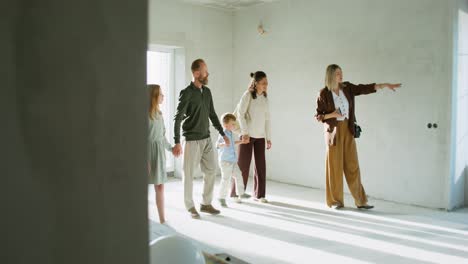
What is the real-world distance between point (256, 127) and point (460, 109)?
6.66 ft

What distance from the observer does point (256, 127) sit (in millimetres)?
4941

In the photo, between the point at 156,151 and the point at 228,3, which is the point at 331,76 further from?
the point at 228,3

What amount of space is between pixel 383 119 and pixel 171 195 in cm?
253

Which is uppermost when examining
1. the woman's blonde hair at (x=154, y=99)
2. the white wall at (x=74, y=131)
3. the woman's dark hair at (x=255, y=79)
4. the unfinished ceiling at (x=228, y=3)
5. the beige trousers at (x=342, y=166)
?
the unfinished ceiling at (x=228, y=3)

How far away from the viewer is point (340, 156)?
15.2 feet

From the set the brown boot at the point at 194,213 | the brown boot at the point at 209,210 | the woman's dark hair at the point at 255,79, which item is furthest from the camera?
the woman's dark hair at the point at 255,79

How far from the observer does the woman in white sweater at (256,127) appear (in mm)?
4887

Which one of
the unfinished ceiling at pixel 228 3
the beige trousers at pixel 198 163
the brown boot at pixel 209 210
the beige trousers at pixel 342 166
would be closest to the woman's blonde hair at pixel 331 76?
the beige trousers at pixel 342 166

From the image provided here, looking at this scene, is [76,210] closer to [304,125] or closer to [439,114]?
[439,114]

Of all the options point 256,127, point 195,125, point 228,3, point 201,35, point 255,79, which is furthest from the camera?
point 201,35

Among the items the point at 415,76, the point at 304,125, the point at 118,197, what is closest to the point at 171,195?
the point at 304,125

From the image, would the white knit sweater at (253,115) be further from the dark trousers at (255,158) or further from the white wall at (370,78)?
the white wall at (370,78)

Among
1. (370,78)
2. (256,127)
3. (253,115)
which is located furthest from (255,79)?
(370,78)

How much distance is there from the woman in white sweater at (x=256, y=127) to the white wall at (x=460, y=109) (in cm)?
183
